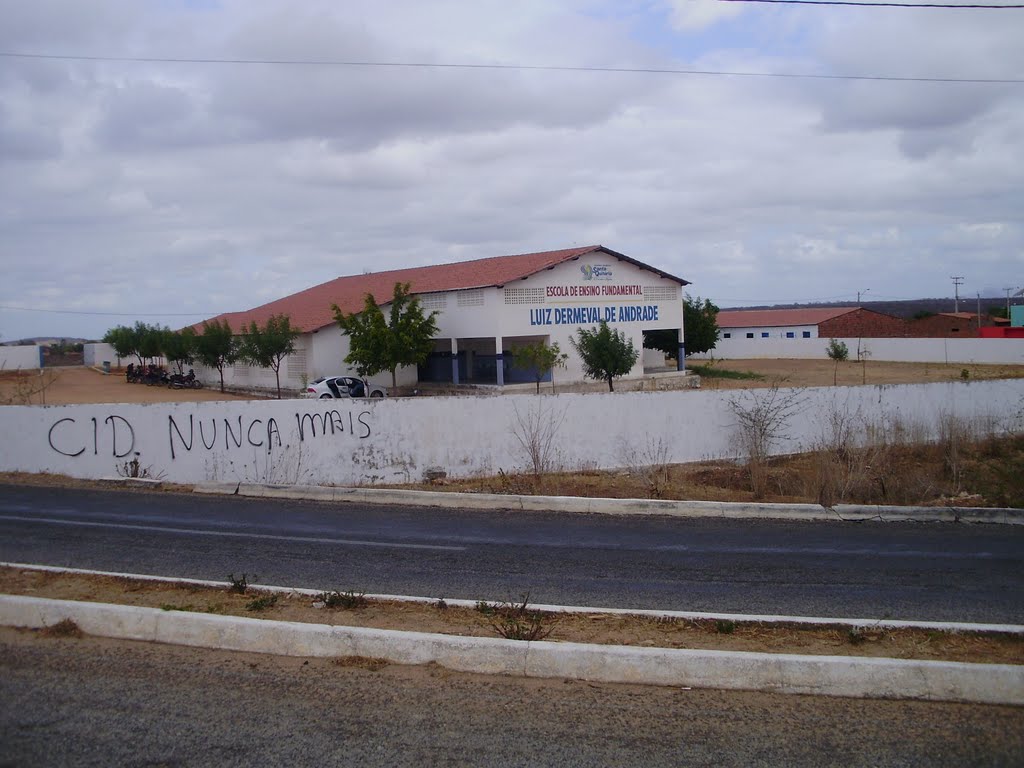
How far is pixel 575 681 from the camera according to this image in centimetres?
628

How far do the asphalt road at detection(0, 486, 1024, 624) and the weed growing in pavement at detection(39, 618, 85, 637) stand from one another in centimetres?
221

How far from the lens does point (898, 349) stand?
226ft

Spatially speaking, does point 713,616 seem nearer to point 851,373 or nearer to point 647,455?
point 647,455

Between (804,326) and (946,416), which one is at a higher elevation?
(804,326)

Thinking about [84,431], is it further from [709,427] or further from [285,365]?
[285,365]

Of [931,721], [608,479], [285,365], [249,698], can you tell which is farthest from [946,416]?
[285,365]

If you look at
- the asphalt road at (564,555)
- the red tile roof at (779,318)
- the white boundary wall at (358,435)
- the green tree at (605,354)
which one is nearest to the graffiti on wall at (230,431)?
the white boundary wall at (358,435)

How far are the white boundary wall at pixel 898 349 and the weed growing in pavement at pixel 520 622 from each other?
43.9 metres

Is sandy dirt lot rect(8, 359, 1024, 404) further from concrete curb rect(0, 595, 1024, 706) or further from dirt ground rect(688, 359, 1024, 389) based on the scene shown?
concrete curb rect(0, 595, 1024, 706)

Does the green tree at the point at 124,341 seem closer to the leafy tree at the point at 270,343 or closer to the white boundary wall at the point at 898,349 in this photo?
the leafy tree at the point at 270,343

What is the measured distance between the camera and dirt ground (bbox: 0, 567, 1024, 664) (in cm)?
671

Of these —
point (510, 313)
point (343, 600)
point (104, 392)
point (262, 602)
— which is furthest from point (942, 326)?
point (262, 602)

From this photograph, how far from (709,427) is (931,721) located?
52.6 feet

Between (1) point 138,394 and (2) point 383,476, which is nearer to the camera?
(2) point 383,476
